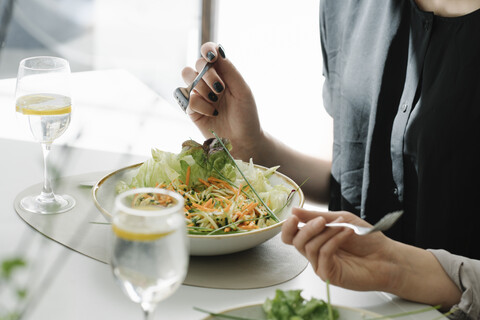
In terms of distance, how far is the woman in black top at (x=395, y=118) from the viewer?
50.6 inches

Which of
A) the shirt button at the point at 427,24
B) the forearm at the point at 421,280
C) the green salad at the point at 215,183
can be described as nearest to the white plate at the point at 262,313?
the forearm at the point at 421,280

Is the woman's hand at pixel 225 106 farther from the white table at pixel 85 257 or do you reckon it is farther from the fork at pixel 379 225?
the fork at pixel 379 225

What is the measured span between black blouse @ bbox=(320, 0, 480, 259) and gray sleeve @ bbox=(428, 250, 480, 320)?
417 mm

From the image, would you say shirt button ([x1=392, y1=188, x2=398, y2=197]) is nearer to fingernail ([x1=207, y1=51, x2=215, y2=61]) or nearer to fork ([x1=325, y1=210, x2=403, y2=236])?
fingernail ([x1=207, y1=51, x2=215, y2=61])

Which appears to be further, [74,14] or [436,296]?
[74,14]

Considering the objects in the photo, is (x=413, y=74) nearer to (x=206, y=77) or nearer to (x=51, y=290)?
(x=206, y=77)

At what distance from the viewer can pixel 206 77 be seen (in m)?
1.34

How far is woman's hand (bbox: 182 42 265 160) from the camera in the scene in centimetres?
135

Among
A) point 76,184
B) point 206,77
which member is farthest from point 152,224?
point 206,77

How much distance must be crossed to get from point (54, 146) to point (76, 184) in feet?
0.92

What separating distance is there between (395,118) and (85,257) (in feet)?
2.57

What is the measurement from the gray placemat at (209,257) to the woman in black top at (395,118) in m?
0.43

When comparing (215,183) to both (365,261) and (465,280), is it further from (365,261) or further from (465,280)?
(465,280)

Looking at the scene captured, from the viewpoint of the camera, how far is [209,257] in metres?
0.98
